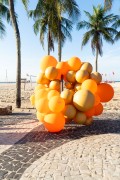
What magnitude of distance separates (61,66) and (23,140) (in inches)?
122

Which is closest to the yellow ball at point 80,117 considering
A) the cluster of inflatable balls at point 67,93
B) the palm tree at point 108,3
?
the cluster of inflatable balls at point 67,93

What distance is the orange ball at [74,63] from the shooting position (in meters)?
9.70

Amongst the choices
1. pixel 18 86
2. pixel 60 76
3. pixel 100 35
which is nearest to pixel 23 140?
pixel 60 76

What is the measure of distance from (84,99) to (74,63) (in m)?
1.69

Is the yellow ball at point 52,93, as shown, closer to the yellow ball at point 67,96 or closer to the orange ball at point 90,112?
the yellow ball at point 67,96

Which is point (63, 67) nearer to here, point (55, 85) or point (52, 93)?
point (55, 85)

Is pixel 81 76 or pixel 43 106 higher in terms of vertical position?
pixel 81 76

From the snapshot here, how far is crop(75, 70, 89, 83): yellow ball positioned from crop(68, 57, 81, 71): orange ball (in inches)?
14.9

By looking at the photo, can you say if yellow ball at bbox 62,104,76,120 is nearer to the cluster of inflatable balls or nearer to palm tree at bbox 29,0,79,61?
the cluster of inflatable balls

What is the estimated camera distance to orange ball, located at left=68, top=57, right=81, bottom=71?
31.8 feet

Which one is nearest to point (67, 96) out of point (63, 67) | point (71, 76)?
point (71, 76)

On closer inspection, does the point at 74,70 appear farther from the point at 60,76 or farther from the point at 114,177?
the point at 114,177

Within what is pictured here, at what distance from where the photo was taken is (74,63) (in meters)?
9.69

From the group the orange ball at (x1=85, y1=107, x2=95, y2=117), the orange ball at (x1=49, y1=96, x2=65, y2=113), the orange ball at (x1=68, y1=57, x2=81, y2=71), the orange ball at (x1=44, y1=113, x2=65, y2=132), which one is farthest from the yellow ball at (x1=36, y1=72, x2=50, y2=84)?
the orange ball at (x1=85, y1=107, x2=95, y2=117)
